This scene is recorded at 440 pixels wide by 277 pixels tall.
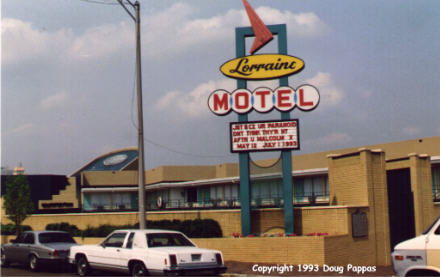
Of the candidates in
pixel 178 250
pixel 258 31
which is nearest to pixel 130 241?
pixel 178 250

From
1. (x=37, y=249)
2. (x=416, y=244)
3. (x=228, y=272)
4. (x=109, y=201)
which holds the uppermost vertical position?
(x=109, y=201)

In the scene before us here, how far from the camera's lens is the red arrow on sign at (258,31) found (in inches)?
951

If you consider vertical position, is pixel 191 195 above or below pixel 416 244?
above

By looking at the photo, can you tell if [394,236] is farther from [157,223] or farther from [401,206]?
[157,223]

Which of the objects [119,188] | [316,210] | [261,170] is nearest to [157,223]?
[261,170]

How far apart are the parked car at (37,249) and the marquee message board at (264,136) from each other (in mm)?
8193

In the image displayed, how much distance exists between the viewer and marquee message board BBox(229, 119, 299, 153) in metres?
23.9

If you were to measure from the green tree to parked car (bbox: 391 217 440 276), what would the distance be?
2785 centimetres

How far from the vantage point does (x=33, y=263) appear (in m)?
19.9

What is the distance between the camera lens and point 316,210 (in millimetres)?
23578

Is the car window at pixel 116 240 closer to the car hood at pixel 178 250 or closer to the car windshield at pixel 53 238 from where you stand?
the car hood at pixel 178 250

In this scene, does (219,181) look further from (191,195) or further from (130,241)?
(130,241)

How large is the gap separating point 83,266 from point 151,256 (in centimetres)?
381

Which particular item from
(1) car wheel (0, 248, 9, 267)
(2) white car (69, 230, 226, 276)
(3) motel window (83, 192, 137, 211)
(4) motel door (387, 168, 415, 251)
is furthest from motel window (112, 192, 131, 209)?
(2) white car (69, 230, 226, 276)
